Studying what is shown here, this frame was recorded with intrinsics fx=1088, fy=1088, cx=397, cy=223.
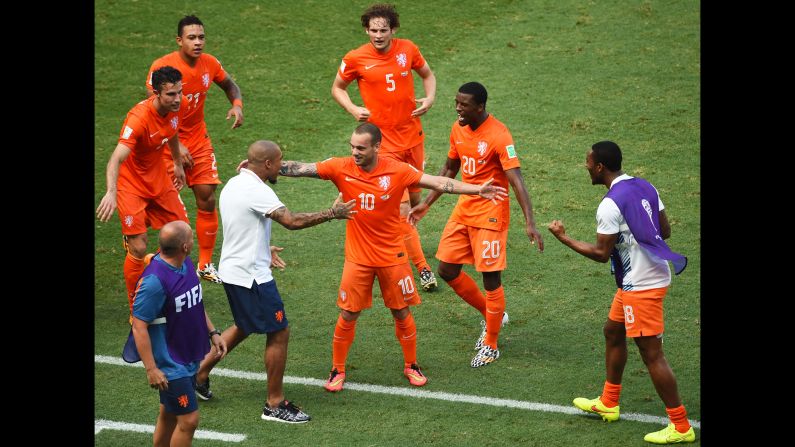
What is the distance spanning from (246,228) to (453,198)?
5657 millimetres

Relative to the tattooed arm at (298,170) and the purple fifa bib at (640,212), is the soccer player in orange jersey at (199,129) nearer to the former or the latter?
the tattooed arm at (298,170)

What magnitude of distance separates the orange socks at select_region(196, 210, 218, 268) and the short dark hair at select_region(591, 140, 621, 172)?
15.8 ft

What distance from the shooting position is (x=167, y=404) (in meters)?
7.24

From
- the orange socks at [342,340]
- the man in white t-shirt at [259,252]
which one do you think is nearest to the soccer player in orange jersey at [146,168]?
the man in white t-shirt at [259,252]

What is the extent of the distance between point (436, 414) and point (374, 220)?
164 centimetres

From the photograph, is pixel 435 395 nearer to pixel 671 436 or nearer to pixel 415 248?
pixel 671 436

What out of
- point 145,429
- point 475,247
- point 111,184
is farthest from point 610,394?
point 111,184

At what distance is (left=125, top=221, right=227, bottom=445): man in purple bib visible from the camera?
7.05 metres

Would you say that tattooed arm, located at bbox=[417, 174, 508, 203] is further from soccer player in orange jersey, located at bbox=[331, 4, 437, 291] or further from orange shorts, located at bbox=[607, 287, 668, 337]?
soccer player in orange jersey, located at bbox=[331, 4, 437, 291]

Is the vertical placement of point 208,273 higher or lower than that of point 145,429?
higher

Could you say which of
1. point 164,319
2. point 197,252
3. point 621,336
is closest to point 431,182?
point 621,336

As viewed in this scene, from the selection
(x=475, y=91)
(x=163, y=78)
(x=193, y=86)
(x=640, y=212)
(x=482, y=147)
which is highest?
(x=193, y=86)

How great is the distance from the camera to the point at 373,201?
8.82m

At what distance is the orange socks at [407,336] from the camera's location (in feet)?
29.9
